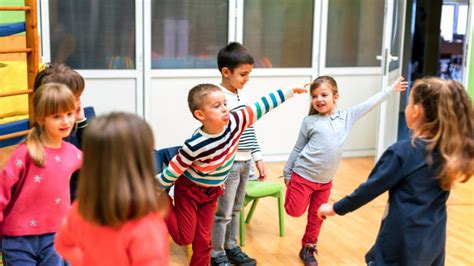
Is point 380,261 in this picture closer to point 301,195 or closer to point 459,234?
point 301,195

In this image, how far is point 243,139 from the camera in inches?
127

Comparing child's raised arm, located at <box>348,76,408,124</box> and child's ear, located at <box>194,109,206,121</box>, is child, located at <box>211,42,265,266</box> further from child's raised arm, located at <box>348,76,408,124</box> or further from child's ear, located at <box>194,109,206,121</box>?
child's raised arm, located at <box>348,76,408,124</box>

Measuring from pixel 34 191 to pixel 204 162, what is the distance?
83 centimetres

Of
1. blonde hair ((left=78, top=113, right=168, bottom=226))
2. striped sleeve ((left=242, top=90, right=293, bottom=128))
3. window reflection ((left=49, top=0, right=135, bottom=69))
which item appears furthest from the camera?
window reflection ((left=49, top=0, right=135, bottom=69))

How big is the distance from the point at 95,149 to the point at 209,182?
1346 millimetres

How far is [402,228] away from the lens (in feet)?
7.00

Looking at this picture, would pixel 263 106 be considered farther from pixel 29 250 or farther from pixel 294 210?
pixel 29 250

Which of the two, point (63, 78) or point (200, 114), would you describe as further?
point (200, 114)

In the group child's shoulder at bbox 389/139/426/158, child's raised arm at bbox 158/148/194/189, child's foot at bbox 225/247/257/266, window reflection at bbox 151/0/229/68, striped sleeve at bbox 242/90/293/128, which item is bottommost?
child's foot at bbox 225/247/257/266

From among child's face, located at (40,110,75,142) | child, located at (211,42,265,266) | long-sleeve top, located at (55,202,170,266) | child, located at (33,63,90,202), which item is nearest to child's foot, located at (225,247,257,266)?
child, located at (211,42,265,266)

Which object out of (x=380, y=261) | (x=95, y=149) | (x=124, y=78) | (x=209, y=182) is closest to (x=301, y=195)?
(x=209, y=182)

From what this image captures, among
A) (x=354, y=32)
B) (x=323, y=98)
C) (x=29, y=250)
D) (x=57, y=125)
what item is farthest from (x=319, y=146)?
(x=354, y=32)

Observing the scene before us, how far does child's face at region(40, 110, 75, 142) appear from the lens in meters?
2.20

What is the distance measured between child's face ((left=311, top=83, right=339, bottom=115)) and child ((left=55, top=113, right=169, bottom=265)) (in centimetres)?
176
